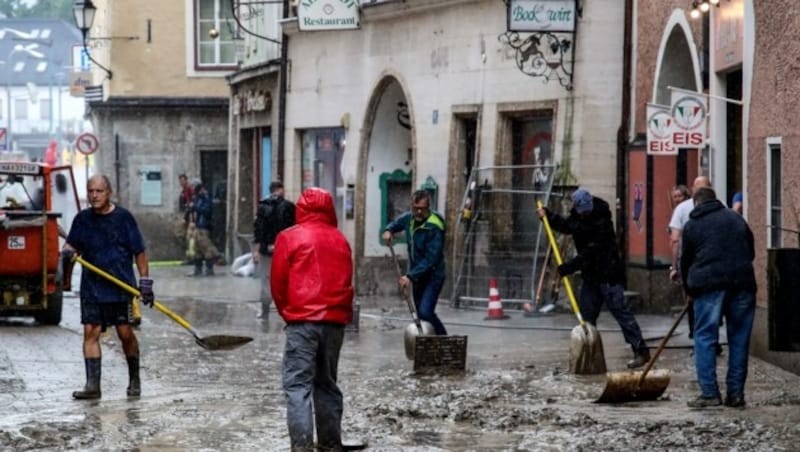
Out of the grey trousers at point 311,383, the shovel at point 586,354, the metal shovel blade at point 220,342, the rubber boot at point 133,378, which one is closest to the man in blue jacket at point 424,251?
the shovel at point 586,354

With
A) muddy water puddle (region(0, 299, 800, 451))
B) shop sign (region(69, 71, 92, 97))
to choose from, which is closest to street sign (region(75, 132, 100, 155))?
shop sign (region(69, 71, 92, 97))

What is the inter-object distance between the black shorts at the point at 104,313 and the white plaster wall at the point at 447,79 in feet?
34.2

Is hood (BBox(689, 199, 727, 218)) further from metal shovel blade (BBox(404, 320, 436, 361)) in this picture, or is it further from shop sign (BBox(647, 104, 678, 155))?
shop sign (BBox(647, 104, 678, 155))

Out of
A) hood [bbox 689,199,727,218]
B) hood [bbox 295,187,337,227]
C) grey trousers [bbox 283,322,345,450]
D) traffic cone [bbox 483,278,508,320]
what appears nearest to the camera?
grey trousers [bbox 283,322,345,450]

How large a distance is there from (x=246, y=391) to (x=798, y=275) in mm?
4537

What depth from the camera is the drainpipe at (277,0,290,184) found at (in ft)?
108

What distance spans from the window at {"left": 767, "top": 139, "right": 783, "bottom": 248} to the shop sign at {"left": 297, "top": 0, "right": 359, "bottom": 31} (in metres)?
11.8

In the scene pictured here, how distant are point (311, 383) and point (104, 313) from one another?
350cm

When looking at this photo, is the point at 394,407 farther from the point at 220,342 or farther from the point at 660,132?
the point at 660,132

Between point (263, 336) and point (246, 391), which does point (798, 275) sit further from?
point (263, 336)

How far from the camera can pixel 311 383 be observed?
11.5 metres

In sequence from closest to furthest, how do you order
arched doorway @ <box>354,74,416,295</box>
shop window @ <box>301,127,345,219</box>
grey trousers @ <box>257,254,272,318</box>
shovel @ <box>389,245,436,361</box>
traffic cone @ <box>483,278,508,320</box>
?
shovel @ <box>389,245,436,361</box> < traffic cone @ <box>483,278,508,320</box> < grey trousers @ <box>257,254,272,318</box> < arched doorway @ <box>354,74,416,295</box> < shop window @ <box>301,127,345,219</box>

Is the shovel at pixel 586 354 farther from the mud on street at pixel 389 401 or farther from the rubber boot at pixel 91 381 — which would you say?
the rubber boot at pixel 91 381

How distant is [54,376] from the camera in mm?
16328
